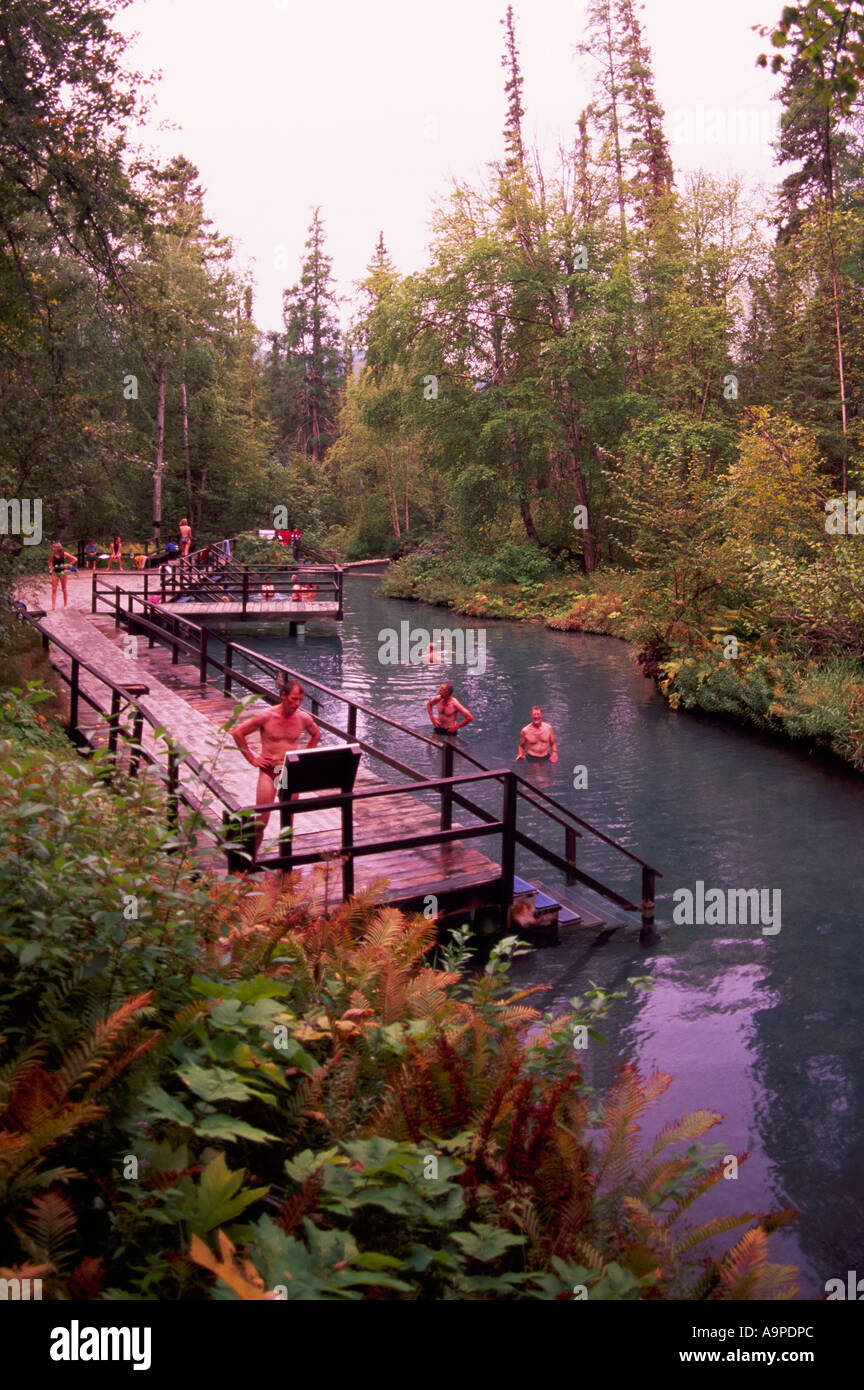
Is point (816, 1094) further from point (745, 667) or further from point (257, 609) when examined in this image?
point (257, 609)

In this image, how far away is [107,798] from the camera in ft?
18.9

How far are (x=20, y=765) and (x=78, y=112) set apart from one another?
35.4 ft

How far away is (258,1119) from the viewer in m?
4.19

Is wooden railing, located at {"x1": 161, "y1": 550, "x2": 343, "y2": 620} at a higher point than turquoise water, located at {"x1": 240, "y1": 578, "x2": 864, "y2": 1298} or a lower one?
higher

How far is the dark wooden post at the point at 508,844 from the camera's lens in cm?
939

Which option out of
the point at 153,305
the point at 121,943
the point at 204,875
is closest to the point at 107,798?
the point at 204,875

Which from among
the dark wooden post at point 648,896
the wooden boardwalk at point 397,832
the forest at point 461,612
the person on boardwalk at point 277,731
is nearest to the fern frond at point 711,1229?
the forest at point 461,612

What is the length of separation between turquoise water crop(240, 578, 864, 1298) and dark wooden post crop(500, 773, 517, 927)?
68cm

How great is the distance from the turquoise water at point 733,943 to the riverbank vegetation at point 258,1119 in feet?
8.36

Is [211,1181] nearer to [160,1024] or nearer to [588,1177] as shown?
[160,1024]

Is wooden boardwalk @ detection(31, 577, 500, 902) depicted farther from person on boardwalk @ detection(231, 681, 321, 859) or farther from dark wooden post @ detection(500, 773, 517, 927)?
person on boardwalk @ detection(231, 681, 321, 859)

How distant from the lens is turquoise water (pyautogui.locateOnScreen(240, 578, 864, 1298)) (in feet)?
23.6

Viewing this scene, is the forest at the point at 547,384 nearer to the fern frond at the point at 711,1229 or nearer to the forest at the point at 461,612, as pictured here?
the forest at the point at 461,612

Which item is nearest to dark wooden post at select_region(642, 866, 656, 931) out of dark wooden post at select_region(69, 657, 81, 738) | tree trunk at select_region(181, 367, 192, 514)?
dark wooden post at select_region(69, 657, 81, 738)
